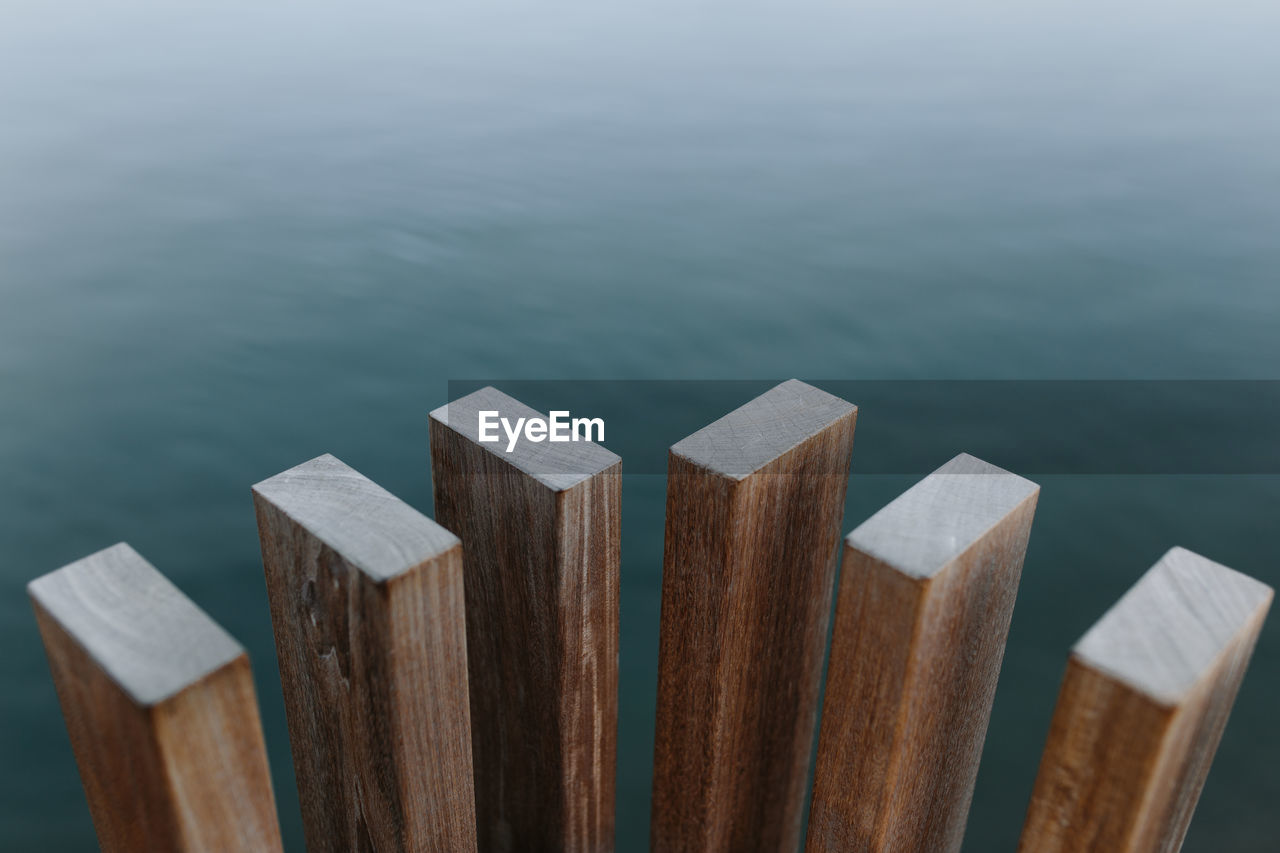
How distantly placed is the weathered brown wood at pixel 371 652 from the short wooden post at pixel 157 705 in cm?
12

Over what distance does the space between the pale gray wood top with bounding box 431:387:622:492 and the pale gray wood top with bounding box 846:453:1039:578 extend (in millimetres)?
298

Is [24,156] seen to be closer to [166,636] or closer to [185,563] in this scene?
[185,563]

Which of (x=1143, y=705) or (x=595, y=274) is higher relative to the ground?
(x=1143, y=705)

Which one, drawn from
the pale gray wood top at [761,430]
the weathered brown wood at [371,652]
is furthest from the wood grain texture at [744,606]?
the weathered brown wood at [371,652]

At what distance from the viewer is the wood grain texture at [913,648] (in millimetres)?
994

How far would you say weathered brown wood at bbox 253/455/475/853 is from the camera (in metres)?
0.96

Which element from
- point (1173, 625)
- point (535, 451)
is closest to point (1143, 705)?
point (1173, 625)

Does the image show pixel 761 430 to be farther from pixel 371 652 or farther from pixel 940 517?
pixel 371 652

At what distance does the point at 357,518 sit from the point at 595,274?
123 inches

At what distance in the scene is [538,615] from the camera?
1226 mm

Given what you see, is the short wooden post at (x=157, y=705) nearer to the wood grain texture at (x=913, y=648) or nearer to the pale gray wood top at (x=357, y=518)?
the pale gray wood top at (x=357, y=518)

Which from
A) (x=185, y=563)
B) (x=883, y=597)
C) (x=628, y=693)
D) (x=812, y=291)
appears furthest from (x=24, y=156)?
(x=883, y=597)

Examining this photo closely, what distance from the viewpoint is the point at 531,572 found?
120cm

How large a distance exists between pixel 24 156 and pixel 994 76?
19.3 feet
